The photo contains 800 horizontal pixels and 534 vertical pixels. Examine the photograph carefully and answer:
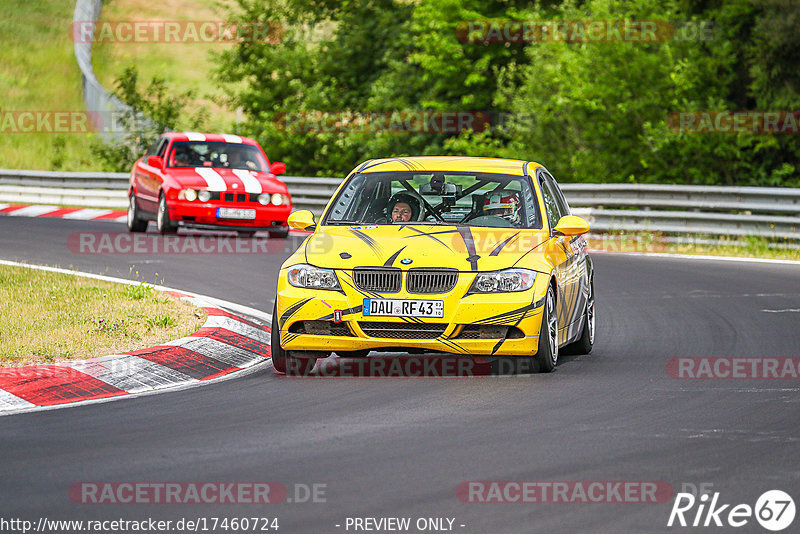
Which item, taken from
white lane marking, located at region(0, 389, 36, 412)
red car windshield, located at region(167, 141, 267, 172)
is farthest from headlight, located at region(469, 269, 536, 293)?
red car windshield, located at region(167, 141, 267, 172)

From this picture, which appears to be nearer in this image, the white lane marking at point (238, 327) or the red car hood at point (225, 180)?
the white lane marking at point (238, 327)

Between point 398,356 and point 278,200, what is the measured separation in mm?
11487

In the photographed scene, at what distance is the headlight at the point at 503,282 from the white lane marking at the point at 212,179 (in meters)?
12.7

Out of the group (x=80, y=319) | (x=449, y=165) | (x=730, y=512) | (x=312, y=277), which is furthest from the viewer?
(x=80, y=319)

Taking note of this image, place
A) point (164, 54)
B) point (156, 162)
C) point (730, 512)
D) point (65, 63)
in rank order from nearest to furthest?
point (730, 512)
point (156, 162)
point (65, 63)
point (164, 54)

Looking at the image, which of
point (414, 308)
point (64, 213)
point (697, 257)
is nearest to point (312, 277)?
point (414, 308)

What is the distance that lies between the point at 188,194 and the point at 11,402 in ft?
43.6

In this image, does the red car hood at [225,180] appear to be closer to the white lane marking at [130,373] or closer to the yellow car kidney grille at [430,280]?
the white lane marking at [130,373]

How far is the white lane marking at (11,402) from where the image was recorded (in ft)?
27.2

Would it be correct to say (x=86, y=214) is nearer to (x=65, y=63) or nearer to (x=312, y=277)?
(x=312, y=277)

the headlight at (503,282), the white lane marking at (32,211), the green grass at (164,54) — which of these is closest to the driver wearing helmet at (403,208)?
the headlight at (503,282)

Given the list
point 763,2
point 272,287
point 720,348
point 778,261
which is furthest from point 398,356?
point 763,2

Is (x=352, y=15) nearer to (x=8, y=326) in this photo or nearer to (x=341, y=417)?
A: (x=8, y=326)

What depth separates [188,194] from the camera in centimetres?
2152
